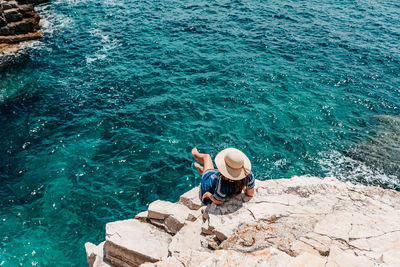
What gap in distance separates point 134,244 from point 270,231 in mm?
4382

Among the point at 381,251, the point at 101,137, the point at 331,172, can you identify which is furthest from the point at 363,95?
the point at 101,137

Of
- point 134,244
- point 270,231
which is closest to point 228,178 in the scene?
point 270,231

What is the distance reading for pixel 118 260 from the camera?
29.5 ft

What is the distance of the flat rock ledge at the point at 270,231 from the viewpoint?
6527 millimetres

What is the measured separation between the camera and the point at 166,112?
18891 mm

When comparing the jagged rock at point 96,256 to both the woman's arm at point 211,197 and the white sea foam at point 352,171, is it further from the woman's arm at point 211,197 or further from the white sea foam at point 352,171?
the white sea foam at point 352,171

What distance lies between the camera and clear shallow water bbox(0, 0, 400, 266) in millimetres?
13516

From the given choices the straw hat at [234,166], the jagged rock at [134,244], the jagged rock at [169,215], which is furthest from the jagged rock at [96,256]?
the straw hat at [234,166]

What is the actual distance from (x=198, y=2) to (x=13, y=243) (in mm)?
35155

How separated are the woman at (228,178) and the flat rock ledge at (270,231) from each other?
0.41 m

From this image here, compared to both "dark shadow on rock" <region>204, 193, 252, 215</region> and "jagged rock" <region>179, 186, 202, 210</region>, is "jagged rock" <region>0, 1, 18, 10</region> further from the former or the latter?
"dark shadow on rock" <region>204, 193, 252, 215</region>

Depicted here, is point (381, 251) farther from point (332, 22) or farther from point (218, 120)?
point (332, 22)

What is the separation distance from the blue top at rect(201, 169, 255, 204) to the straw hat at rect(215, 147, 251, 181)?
Answer: 1.45 ft

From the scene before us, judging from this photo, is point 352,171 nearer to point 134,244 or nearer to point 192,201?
point 192,201
